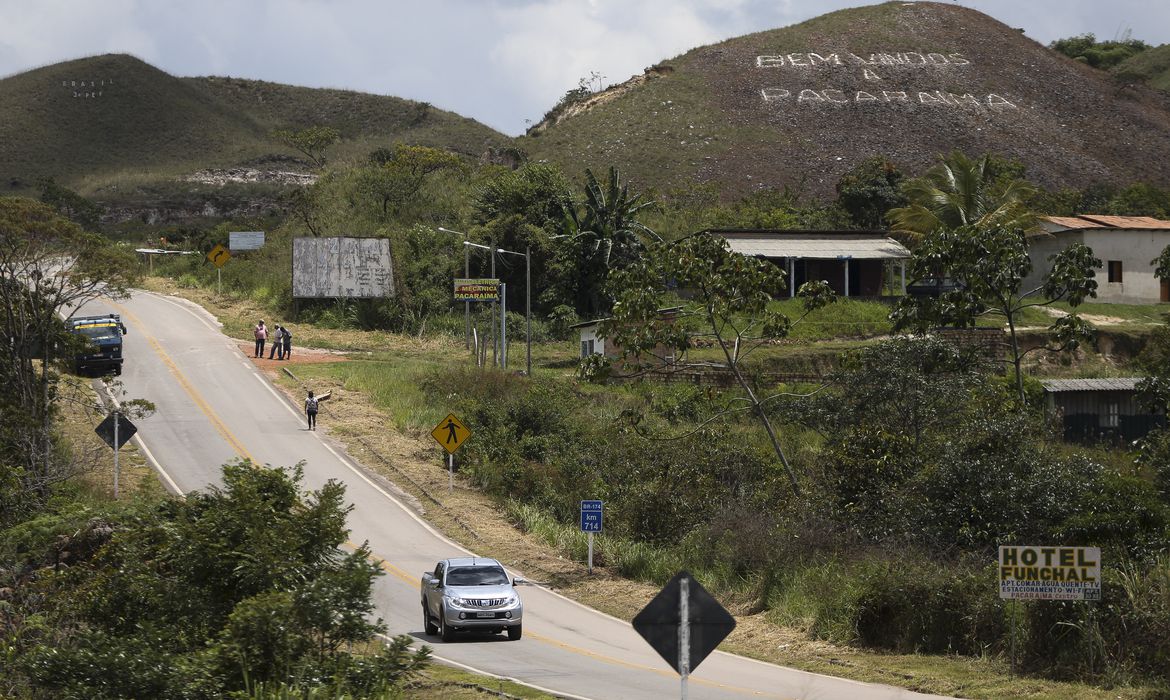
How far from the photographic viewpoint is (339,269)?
225ft

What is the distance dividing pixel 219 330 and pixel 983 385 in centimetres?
4046

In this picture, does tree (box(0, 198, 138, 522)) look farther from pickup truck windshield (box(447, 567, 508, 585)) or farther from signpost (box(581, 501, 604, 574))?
pickup truck windshield (box(447, 567, 508, 585))

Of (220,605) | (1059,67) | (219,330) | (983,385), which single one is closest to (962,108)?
(1059,67)

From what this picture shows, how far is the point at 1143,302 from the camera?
67.4 m

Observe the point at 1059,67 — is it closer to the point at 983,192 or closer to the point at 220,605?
the point at 983,192

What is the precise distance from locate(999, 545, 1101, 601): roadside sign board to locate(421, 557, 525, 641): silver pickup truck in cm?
905

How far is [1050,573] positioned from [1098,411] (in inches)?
1226

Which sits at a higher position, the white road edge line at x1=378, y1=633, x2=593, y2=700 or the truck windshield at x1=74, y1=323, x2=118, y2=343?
the truck windshield at x1=74, y1=323, x2=118, y2=343

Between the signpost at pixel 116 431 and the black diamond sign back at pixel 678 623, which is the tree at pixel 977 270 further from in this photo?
the black diamond sign back at pixel 678 623

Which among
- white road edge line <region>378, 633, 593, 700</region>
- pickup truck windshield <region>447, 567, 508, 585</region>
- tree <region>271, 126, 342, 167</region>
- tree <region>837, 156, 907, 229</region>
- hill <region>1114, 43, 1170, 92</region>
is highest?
hill <region>1114, 43, 1170, 92</region>

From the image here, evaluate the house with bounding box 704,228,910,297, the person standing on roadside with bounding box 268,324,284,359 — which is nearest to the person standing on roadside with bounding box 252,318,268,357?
the person standing on roadside with bounding box 268,324,284,359

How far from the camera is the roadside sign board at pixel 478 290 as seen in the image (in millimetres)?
52594

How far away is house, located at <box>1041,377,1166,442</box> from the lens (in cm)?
4622

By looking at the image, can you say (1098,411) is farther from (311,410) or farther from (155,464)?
(155,464)
